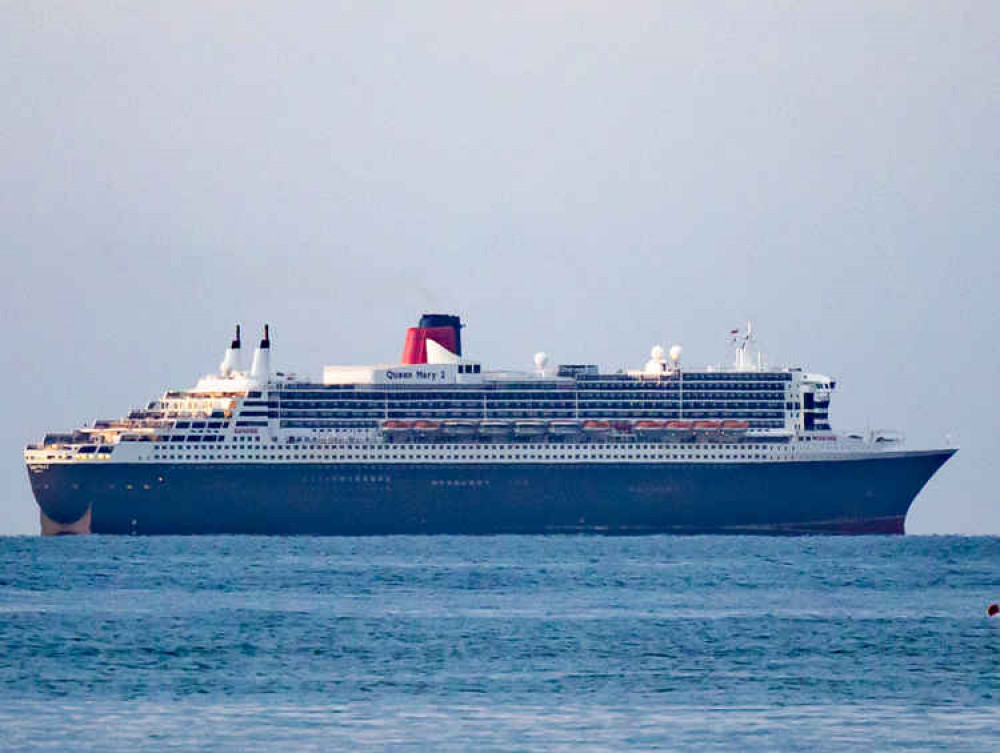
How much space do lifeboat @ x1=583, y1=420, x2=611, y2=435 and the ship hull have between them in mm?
1841

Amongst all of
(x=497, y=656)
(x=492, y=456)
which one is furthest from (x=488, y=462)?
(x=497, y=656)

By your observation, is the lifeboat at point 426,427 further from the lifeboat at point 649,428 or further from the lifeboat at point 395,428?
the lifeboat at point 649,428

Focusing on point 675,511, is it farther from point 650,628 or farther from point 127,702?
point 127,702

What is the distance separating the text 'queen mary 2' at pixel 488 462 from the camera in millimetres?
99312

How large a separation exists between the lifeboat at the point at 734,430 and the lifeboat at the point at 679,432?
1.41 m

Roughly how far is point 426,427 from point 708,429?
1207 centimetres

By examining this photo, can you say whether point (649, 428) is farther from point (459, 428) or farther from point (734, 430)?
point (459, 428)

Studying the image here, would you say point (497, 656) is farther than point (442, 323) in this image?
No

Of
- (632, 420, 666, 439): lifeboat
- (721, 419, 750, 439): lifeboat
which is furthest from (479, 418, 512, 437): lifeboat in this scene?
(721, 419, 750, 439): lifeboat

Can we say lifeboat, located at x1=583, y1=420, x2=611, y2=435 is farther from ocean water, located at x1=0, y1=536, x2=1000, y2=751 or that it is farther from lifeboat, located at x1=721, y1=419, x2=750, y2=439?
ocean water, located at x1=0, y1=536, x2=1000, y2=751

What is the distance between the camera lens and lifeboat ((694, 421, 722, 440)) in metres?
100

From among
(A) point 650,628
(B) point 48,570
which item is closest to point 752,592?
(A) point 650,628

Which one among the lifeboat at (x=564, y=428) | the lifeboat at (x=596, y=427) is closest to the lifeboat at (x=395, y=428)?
the lifeboat at (x=564, y=428)

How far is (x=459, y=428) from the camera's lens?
332 ft
